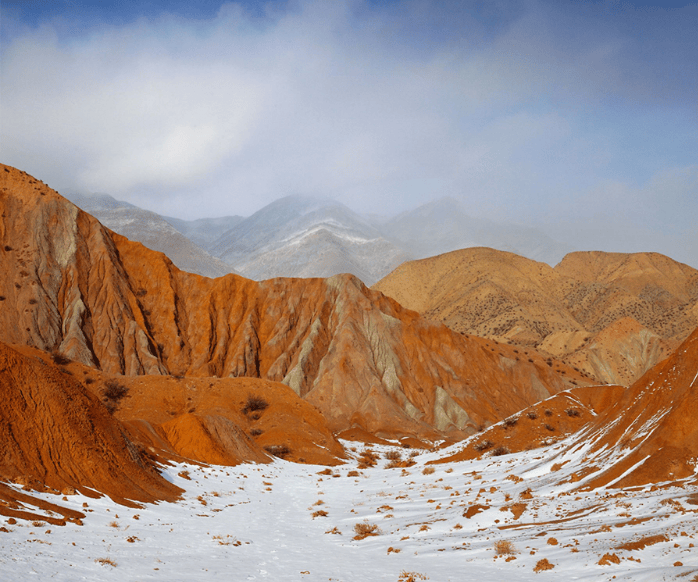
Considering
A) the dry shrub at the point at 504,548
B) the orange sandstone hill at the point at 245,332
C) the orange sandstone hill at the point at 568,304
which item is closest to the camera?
the dry shrub at the point at 504,548

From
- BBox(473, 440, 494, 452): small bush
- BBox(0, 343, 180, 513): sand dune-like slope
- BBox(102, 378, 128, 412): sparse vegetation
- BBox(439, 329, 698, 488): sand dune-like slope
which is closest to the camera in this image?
BBox(0, 343, 180, 513): sand dune-like slope

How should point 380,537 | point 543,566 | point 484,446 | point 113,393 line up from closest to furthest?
point 543,566, point 380,537, point 484,446, point 113,393

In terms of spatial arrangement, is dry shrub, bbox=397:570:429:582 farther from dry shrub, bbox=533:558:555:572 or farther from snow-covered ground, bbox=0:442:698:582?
dry shrub, bbox=533:558:555:572

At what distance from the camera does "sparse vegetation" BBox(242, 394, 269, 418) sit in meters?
54.0

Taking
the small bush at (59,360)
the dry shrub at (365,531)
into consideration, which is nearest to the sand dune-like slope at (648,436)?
the dry shrub at (365,531)

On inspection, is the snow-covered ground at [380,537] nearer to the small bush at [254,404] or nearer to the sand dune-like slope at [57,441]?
the sand dune-like slope at [57,441]

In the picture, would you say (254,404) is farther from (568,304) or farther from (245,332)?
(568,304)

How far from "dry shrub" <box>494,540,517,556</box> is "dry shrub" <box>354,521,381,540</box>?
5913mm

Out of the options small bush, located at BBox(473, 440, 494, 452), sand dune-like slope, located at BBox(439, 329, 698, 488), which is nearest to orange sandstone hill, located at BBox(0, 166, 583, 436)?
small bush, located at BBox(473, 440, 494, 452)

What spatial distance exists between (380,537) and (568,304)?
122m

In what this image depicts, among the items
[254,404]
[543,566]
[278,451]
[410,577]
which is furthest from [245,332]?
[543,566]

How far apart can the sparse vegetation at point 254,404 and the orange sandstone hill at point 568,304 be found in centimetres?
5886

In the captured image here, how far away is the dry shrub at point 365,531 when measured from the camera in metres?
21.0

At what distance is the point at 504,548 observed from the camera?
16.3m
